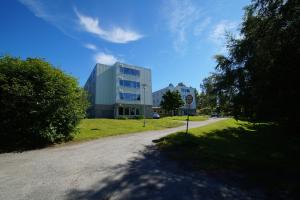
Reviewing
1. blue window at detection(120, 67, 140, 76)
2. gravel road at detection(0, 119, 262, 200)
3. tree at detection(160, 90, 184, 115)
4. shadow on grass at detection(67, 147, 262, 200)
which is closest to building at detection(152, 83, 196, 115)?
tree at detection(160, 90, 184, 115)

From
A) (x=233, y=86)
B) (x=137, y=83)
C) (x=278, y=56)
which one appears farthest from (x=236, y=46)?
(x=137, y=83)

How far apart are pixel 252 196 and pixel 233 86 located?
1512 centimetres

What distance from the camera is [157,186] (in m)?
Result: 5.86

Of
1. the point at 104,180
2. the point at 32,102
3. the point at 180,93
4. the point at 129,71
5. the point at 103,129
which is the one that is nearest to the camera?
the point at 104,180

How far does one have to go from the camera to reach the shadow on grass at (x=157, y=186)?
5.23m

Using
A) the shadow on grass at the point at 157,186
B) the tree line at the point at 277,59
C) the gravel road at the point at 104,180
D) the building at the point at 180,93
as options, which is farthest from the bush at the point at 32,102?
the building at the point at 180,93

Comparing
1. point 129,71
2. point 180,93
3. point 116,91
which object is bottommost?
point 116,91

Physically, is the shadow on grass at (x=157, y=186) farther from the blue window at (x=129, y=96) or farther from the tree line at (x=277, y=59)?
the blue window at (x=129, y=96)

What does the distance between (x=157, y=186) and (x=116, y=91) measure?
1667 inches

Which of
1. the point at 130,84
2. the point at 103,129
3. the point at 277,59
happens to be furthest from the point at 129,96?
the point at 277,59

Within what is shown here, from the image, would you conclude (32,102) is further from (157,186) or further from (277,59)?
(277,59)

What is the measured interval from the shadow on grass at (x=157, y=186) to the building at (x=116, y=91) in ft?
126

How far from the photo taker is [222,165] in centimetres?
821

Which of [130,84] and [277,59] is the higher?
[130,84]
